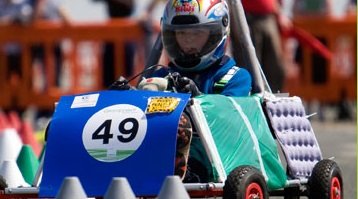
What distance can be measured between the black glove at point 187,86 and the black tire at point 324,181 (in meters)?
Answer: 0.85

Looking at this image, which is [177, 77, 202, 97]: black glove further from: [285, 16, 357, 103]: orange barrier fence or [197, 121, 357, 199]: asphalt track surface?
[285, 16, 357, 103]: orange barrier fence

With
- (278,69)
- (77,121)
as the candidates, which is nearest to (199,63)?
(77,121)

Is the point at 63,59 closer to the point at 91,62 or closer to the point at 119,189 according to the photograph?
the point at 91,62

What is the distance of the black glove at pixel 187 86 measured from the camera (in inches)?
301

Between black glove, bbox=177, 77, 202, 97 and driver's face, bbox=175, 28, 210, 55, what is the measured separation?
1.59 feet

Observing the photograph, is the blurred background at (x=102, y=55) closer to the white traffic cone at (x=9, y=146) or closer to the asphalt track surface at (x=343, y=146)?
the asphalt track surface at (x=343, y=146)

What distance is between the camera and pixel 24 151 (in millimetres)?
9930

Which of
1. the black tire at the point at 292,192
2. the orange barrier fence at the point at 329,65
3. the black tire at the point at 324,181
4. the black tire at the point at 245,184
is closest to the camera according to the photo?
the black tire at the point at 245,184

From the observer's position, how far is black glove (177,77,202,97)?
25.1ft

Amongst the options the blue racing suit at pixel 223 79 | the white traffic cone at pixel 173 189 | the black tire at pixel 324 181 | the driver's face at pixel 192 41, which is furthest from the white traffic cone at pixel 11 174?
the white traffic cone at pixel 173 189

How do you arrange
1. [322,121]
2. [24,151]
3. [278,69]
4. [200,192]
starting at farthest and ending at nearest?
1. [322,121]
2. [278,69]
3. [24,151]
4. [200,192]

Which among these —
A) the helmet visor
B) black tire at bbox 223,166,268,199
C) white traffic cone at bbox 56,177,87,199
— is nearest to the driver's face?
Result: the helmet visor

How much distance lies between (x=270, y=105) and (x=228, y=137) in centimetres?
67

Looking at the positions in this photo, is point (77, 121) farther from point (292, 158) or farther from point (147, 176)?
point (292, 158)
